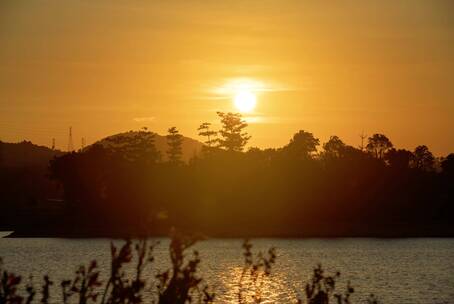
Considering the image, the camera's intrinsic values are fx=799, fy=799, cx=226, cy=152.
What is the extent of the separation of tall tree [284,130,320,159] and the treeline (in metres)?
12.2

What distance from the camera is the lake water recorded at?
1898 inches

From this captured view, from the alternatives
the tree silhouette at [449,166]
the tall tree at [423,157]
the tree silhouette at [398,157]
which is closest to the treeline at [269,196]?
the tree silhouette at [449,166]

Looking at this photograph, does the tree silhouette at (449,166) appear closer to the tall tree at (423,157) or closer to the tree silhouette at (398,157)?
the tree silhouette at (398,157)

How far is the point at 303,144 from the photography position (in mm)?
139250

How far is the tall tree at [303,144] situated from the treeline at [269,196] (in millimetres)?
12199

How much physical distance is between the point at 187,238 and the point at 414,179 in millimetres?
109840

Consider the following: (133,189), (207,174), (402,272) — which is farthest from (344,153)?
(402,272)

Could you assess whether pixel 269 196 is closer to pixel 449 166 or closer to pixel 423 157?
pixel 449 166

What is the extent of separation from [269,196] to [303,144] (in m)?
31.4

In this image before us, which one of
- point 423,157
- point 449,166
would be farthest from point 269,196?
point 423,157

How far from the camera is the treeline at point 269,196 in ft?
360

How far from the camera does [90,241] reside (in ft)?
339

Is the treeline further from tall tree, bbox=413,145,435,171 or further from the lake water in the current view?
tall tree, bbox=413,145,435,171

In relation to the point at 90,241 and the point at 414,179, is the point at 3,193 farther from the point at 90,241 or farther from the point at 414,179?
the point at 414,179
